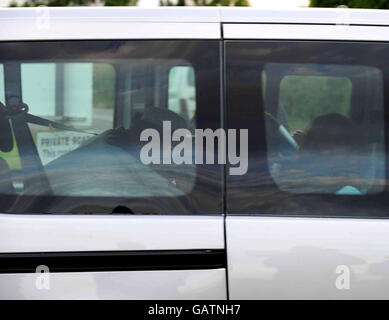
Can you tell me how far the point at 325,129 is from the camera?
2.45 m

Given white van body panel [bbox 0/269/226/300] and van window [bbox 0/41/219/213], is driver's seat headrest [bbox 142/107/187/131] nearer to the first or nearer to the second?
van window [bbox 0/41/219/213]

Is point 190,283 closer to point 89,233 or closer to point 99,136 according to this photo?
point 89,233

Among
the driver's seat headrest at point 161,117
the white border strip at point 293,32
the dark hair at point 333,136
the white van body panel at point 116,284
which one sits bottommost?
the white van body panel at point 116,284

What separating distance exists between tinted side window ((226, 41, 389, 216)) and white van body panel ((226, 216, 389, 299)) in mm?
79

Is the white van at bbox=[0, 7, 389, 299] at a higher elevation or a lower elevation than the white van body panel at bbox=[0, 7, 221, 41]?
lower

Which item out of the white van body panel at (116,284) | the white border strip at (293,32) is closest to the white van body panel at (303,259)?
the white van body panel at (116,284)

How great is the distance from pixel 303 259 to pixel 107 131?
2.85 feet

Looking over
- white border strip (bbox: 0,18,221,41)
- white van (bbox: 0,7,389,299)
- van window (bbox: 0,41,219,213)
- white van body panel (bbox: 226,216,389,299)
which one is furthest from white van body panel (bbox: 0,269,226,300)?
white border strip (bbox: 0,18,221,41)

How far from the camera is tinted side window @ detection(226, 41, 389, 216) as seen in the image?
94.1 inches

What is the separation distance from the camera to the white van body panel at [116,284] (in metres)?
2.31

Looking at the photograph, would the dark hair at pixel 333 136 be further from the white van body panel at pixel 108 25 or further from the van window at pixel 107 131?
the white van body panel at pixel 108 25

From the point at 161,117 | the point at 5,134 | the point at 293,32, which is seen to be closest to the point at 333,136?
the point at 293,32
